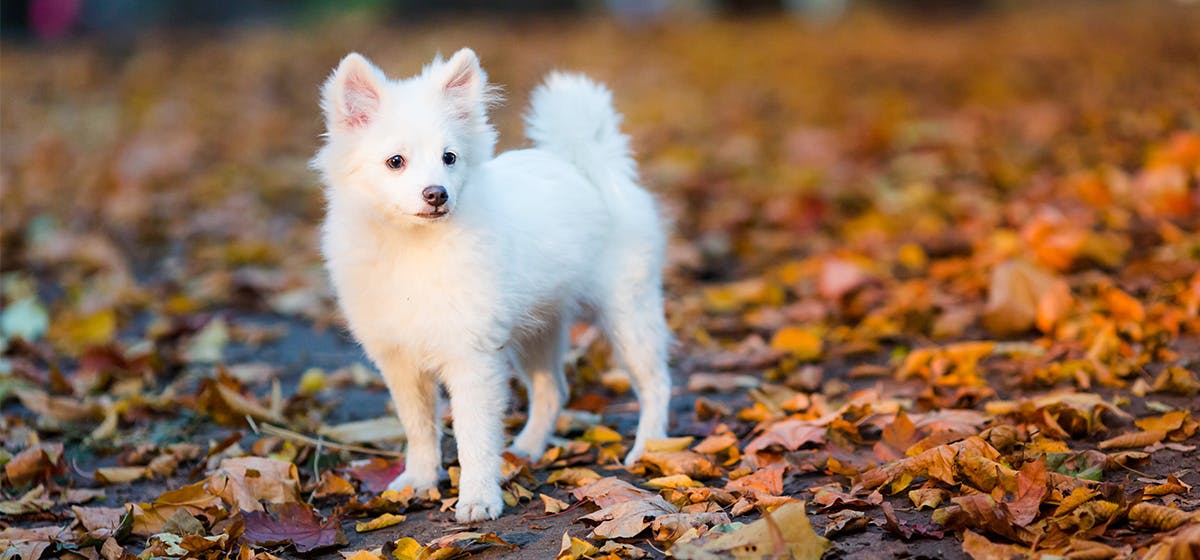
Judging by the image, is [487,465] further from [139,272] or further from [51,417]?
[139,272]

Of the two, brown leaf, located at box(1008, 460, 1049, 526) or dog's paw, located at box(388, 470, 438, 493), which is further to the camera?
dog's paw, located at box(388, 470, 438, 493)

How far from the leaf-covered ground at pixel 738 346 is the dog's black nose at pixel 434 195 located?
99 cm

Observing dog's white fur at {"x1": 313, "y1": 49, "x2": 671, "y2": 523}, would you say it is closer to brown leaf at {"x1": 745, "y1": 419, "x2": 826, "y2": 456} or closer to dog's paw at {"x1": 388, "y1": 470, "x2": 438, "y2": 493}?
dog's paw at {"x1": 388, "y1": 470, "x2": 438, "y2": 493}

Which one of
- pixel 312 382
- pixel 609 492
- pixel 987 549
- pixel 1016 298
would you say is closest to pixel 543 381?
pixel 609 492

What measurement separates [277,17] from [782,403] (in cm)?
1644

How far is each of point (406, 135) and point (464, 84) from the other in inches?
12.4

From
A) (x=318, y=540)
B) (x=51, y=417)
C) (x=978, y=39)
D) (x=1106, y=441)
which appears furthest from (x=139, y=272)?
(x=978, y=39)

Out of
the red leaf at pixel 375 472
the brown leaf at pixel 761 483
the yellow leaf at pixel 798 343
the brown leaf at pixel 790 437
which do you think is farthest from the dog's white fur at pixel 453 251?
the yellow leaf at pixel 798 343

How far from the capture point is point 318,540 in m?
3.70

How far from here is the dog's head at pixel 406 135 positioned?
366cm

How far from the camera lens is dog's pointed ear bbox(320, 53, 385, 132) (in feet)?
12.3

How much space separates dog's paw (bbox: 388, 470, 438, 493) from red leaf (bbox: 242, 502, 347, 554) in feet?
1.18

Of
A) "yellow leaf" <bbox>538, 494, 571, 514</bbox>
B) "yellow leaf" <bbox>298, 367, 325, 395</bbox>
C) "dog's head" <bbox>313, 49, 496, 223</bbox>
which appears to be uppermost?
"dog's head" <bbox>313, 49, 496, 223</bbox>

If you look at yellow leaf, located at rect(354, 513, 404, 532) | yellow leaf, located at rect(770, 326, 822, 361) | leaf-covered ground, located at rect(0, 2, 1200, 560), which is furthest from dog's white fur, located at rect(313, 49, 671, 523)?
yellow leaf, located at rect(770, 326, 822, 361)
